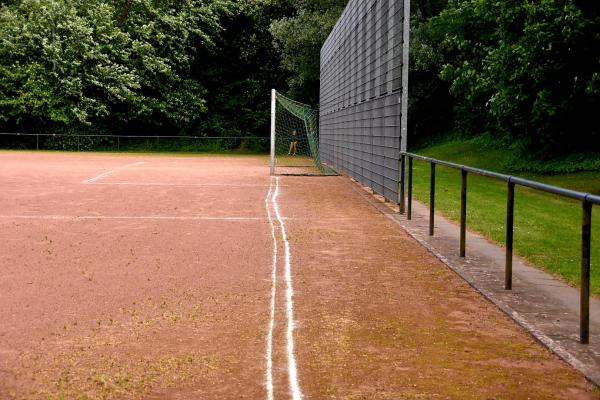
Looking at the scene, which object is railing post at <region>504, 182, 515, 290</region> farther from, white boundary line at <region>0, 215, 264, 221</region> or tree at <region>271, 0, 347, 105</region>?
tree at <region>271, 0, 347, 105</region>

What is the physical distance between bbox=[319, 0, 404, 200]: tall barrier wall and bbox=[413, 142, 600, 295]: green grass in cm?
134

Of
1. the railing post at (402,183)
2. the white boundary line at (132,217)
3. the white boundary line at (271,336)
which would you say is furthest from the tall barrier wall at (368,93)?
the white boundary line at (271,336)

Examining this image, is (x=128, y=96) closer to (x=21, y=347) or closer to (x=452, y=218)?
(x=452, y=218)

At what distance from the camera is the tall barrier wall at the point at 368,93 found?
15611 mm

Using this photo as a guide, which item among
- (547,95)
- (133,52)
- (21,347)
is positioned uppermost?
(133,52)

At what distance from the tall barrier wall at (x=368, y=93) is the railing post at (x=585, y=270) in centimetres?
951

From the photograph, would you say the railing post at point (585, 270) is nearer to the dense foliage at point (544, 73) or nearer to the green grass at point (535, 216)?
the green grass at point (535, 216)

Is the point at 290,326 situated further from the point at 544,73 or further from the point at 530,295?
the point at 544,73

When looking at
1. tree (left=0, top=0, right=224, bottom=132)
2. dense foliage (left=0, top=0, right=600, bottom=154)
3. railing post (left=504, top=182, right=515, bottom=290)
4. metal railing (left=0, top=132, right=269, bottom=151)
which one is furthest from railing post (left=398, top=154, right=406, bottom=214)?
metal railing (left=0, top=132, right=269, bottom=151)

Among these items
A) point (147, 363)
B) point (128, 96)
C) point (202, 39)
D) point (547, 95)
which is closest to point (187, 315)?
point (147, 363)

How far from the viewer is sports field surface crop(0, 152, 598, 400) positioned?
478cm

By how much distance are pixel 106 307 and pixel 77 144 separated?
38.6 metres

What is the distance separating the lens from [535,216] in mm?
13867

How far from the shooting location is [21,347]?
5.52 m
